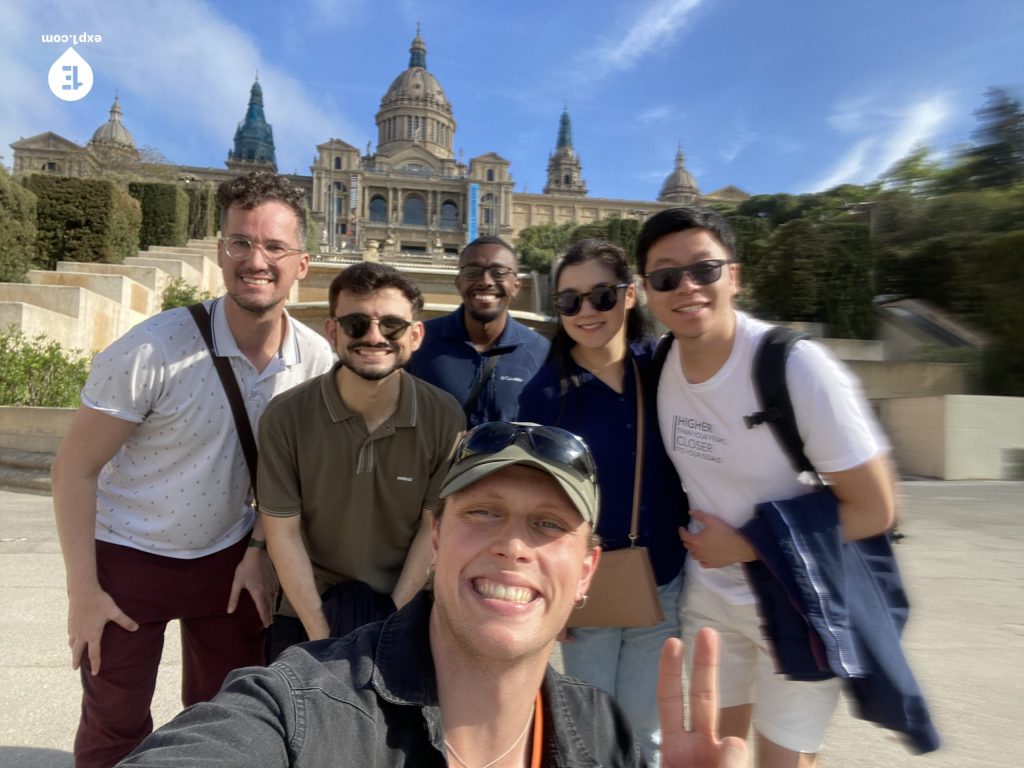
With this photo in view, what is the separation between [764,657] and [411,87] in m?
104

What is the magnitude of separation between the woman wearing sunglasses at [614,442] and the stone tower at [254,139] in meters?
94.2

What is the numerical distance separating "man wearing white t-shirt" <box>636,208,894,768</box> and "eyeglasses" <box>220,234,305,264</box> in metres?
1.22

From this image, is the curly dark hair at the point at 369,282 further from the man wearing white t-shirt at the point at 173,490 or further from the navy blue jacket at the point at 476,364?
the navy blue jacket at the point at 476,364

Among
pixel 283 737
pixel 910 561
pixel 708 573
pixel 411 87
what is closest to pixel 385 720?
pixel 283 737

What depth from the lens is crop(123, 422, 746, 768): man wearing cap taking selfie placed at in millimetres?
1189

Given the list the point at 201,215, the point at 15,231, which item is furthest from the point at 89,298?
the point at 201,215

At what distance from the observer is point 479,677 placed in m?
1.38

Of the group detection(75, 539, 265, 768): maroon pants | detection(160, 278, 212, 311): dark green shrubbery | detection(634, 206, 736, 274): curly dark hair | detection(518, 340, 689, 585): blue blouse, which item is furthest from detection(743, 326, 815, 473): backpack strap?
detection(160, 278, 212, 311): dark green shrubbery

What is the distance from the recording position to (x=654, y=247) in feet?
6.64

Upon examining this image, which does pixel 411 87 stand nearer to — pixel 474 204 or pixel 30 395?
pixel 474 204

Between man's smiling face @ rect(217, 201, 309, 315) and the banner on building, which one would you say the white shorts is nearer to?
man's smiling face @ rect(217, 201, 309, 315)

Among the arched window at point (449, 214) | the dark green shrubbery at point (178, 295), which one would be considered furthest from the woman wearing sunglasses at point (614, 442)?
the arched window at point (449, 214)

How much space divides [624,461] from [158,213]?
19.2m

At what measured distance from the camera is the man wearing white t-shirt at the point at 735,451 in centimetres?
171
